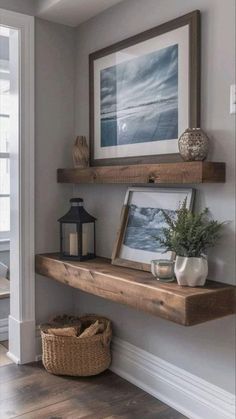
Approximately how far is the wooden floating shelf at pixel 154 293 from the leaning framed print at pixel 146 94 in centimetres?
62

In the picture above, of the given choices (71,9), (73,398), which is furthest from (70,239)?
(71,9)

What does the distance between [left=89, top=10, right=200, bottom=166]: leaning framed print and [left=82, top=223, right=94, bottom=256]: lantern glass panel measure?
40 cm

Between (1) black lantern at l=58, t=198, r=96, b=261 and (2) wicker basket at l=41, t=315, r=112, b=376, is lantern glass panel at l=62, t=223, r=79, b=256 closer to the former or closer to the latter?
(1) black lantern at l=58, t=198, r=96, b=261

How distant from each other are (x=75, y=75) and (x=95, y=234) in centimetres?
107

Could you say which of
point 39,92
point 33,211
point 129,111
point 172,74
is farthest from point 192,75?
point 33,211

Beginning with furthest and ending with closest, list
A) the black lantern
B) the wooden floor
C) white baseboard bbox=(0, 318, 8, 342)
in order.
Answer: white baseboard bbox=(0, 318, 8, 342) → the black lantern → the wooden floor

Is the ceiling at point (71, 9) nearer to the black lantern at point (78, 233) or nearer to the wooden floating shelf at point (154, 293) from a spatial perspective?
the black lantern at point (78, 233)

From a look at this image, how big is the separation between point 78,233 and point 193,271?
924 mm

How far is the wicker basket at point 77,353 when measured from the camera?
254cm

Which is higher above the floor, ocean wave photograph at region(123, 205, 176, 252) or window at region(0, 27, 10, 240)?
window at region(0, 27, 10, 240)

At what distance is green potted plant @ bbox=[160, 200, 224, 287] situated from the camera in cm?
194

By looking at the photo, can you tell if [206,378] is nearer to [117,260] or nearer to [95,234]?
[117,260]

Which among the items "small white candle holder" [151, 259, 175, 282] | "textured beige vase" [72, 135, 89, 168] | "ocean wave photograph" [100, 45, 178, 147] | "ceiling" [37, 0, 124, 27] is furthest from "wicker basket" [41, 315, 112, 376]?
"ceiling" [37, 0, 124, 27]

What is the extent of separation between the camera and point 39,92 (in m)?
2.84
